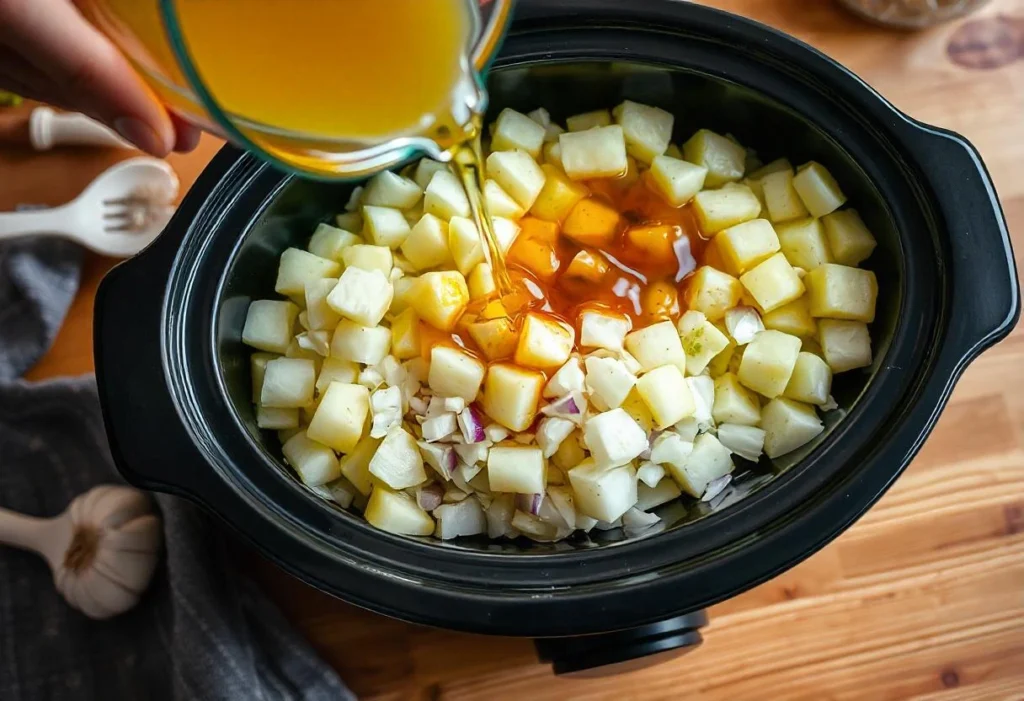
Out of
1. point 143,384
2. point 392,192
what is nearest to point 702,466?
point 392,192

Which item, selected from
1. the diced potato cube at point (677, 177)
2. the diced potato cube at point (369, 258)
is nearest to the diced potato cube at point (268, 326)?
the diced potato cube at point (369, 258)

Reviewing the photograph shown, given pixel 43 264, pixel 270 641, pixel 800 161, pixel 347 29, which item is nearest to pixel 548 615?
pixel 270 641

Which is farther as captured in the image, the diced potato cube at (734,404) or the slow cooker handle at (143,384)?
the diced potato cube at (734,404)

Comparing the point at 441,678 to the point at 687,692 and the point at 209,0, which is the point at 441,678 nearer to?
the point at 687,692

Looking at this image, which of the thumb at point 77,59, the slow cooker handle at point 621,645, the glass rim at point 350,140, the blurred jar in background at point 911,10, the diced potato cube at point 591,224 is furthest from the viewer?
the blurred jar in background at point 911,10

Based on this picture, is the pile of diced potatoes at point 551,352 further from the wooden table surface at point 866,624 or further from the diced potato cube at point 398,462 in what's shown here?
the wooden table surface at point 866,624

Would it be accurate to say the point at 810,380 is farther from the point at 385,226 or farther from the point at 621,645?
the point at 385,226
